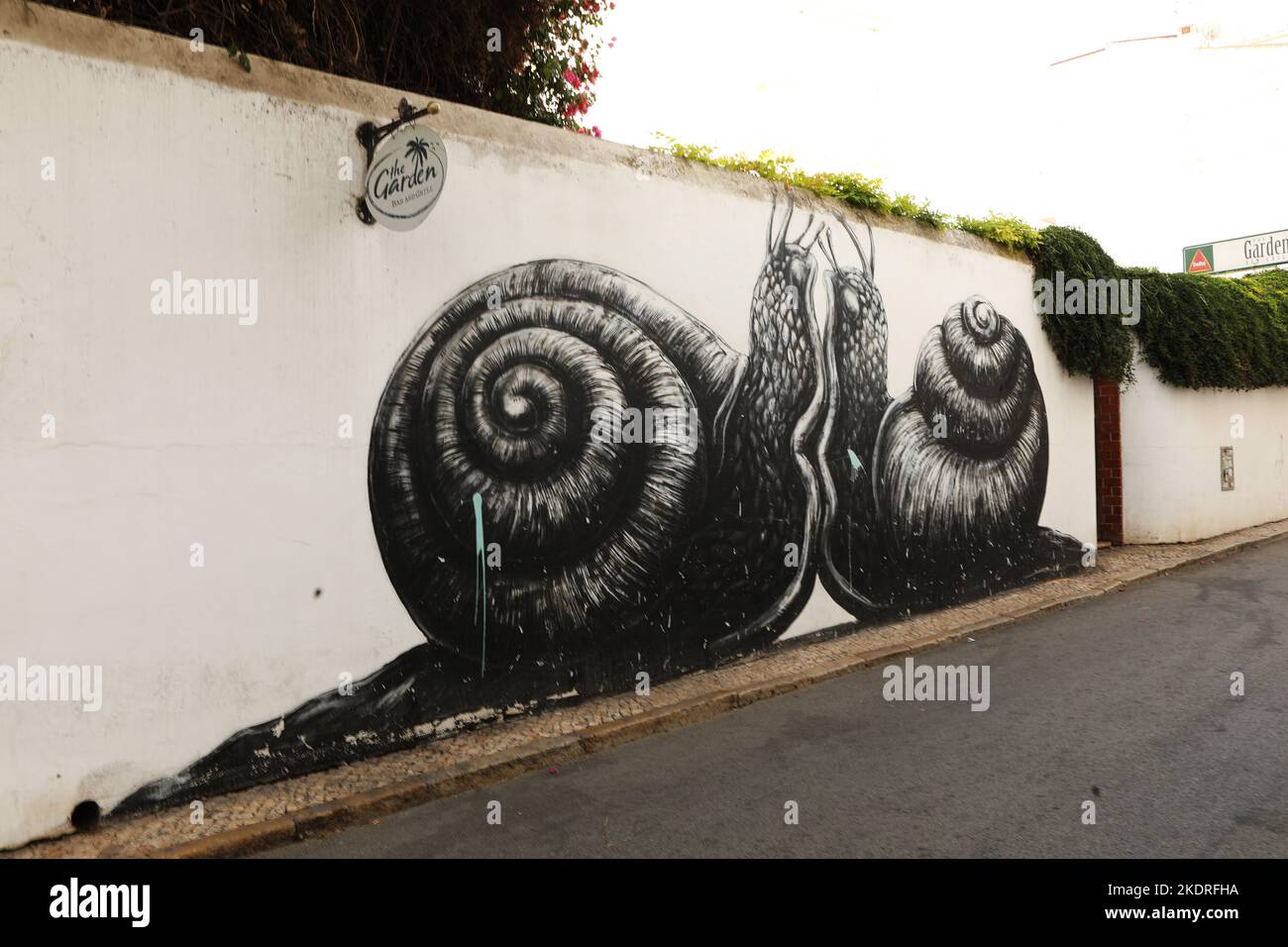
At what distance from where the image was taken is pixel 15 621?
154 inches

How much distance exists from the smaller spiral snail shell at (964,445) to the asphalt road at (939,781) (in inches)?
78.4

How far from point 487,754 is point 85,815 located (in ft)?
6.29

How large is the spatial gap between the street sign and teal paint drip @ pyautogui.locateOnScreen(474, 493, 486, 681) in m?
12.9

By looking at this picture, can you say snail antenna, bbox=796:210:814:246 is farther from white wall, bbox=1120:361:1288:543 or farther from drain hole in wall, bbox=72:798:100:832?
white wall, bbox=1120:361:1288:543

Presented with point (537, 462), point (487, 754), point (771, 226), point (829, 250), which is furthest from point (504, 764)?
point (829, 250)

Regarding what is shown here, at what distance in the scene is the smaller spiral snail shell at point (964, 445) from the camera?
8516 millimetres

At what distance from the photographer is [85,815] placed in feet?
13.4

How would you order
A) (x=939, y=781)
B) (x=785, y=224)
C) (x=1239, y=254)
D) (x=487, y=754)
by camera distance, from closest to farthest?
(x=939, y=781) < (x=487, y=754) < (x=785, y=224) < (x=1239, y=254)

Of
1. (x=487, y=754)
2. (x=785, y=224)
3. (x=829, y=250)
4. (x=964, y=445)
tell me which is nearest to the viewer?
(x=487, y=754)

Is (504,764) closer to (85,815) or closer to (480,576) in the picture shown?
(480,576)

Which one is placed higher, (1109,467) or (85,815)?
(1109,467)

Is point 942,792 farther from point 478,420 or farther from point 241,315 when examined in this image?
point 241,315

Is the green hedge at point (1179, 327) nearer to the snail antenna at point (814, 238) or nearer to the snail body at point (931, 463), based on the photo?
the snail body at point (931, 463)

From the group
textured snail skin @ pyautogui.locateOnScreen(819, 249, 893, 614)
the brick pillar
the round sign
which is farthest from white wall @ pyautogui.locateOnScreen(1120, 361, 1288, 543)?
the round sign
